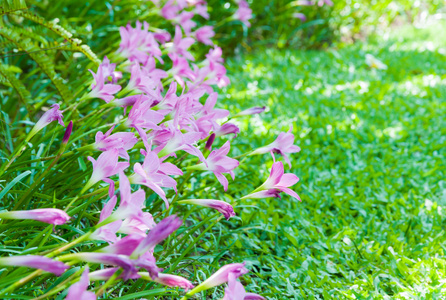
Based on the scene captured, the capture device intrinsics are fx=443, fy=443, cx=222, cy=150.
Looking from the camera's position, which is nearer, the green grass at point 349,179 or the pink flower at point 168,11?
the green grass at point 349,179

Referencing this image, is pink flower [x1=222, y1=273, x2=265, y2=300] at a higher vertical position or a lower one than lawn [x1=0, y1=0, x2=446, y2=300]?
higher

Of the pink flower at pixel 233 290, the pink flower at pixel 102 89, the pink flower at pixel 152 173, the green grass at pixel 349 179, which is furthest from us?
the green grass at pixel 349 179

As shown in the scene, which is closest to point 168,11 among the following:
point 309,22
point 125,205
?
point 125,205

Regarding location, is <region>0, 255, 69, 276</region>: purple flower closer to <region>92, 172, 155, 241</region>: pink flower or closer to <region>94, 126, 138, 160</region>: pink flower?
<region>92, 172, 155, 241</region>: pink flower

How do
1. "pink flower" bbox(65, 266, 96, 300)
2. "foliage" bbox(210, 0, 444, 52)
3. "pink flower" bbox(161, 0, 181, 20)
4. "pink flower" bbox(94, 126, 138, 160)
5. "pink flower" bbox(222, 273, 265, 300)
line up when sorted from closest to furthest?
"pink flower" bbox(65, 266, 96, 300) < "pink flower" bbox(222, 273, 265, 300) < "pink flower" bbox(94, 126, 138, 160) < "pink flower" bbox(161, 0, 181, 20) < "foliage" bbox(210, 0, 444, 52)

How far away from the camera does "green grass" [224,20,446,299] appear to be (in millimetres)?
1686

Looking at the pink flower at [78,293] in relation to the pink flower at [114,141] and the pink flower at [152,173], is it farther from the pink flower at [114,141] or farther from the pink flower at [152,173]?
the pink flower at [114,141]

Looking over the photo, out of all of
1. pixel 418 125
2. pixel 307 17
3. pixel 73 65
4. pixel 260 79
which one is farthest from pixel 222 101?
pixel 307 17

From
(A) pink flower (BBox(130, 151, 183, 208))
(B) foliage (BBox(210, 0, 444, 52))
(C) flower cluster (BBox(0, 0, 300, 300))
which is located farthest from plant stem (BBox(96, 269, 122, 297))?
(B) foliage (BBox(210, 0, 444, 52))

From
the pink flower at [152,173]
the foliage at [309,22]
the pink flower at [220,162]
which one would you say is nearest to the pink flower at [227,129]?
the pink flower at [220,162]

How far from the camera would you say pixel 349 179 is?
2424mm

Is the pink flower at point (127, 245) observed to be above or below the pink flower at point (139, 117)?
below

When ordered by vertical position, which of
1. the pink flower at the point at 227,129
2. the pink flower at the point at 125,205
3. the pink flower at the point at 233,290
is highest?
the pink flower at the point at 125,205

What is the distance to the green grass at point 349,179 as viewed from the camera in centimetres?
169
